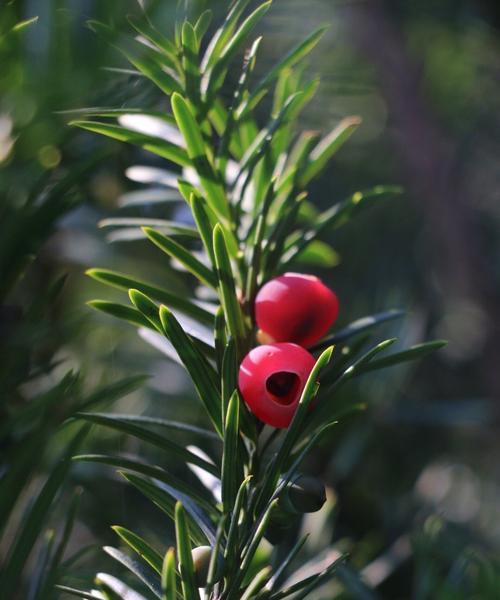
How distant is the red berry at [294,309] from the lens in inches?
12.5

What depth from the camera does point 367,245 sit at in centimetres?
98

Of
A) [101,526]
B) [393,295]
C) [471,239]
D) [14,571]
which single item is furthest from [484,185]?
[14,571]

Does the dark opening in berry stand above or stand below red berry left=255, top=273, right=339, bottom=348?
below

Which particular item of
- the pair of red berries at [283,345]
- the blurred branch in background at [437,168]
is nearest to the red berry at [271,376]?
the pair of red berries at [283,345]

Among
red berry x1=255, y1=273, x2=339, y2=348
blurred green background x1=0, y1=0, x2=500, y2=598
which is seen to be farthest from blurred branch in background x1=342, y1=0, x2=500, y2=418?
red berry x1=255, y1=273, x2=339, y2=348

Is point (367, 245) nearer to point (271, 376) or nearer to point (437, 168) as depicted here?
point (437, 168)

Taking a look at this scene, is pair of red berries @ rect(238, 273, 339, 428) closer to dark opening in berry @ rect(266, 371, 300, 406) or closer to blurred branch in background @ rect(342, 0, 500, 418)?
dark opening in berry @ rect(266, 371, 300, 406)

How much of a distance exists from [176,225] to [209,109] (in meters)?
0.06

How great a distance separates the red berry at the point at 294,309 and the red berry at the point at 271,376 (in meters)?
0.02

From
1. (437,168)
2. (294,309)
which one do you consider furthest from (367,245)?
(294,309)

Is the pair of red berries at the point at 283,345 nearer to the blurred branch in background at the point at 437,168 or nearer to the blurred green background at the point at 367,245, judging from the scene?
the blurred green background at the point at 367,245

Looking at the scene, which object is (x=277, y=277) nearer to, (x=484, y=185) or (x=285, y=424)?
(x=285, y=424)

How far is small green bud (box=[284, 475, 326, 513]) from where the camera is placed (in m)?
0.27

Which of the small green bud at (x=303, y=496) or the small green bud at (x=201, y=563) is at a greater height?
the small green bud at (x=303, y=496)
